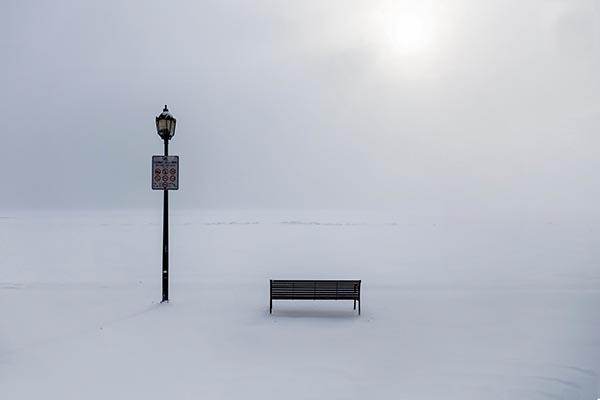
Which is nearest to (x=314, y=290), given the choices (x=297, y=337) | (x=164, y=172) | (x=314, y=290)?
(x=314, y=290)

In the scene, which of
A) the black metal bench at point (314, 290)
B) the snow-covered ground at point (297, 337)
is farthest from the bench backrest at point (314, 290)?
the snow-covered ground at point (297, 337)

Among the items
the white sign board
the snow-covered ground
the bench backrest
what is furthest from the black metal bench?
the white sign board

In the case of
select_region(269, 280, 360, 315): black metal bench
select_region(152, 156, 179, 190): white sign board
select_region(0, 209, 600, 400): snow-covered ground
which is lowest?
select_region(0, 209, 600, 400): snow-covered ground

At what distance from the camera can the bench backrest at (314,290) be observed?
30.7 ft

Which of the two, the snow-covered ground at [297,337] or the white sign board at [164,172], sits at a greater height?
the white sign board at [164,172]

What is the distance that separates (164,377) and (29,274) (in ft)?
40.5

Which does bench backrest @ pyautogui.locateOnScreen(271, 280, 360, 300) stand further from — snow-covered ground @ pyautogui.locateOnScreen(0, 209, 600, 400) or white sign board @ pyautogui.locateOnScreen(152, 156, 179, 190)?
white sign board @ pyautogui.locateOnScreen(152, 156, 179, 190)

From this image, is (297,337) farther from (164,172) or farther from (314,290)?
(164,172)

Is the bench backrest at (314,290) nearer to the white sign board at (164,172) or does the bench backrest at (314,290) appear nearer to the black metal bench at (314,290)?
the black metal bench at (314,290)

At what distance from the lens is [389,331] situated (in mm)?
8250

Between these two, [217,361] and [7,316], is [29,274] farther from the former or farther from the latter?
[217,361]

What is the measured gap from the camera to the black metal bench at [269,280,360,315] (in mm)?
9370

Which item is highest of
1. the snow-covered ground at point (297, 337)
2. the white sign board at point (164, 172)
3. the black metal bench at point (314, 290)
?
the white sign board at point (164, 172)

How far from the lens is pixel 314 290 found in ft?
31.1
